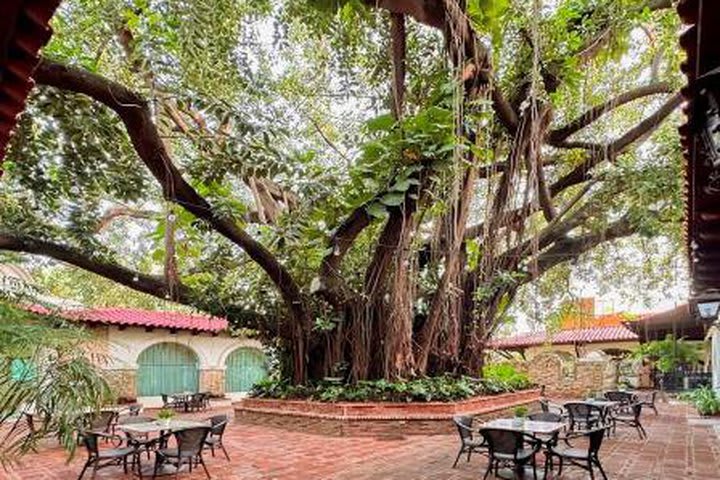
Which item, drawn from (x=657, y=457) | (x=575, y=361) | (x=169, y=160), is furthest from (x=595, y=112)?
(x=575, y=361)

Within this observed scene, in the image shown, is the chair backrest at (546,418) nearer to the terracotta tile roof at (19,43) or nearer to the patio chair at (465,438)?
the patio chair at (465,438)

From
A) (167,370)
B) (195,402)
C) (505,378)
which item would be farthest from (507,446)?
(167,370)

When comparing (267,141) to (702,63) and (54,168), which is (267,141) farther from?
(702,63)

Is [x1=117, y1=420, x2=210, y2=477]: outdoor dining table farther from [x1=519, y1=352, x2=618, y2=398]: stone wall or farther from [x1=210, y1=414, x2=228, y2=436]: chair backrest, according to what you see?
[x1=519, y1=352, x2=618, y2=398]: stone wall

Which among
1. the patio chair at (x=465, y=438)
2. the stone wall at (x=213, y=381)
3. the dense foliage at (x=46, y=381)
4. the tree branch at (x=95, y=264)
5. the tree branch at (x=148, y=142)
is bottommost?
the stone wall at (x=213, y=381)

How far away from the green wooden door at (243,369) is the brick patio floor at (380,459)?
338 inches

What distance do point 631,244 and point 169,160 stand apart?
9.99 metres

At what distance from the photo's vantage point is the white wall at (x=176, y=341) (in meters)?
14.3

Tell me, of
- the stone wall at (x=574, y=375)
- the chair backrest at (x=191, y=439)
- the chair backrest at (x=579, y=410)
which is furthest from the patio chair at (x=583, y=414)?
the stone wall at (x=574, y=375)

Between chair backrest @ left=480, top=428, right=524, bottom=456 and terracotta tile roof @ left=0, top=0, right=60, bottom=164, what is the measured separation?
481 centimetres

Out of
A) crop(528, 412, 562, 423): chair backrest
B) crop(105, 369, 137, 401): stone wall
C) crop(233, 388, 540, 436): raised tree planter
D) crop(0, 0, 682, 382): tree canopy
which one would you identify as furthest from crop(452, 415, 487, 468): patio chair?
crop(105, 369, 137, 401): stone wall

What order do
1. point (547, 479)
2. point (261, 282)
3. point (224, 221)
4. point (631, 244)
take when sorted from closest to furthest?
1. point (547, 479)
2. point (224, 221)
3. point (261, 282)
4. point (631, 244)

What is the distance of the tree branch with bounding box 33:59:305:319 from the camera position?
4875mm

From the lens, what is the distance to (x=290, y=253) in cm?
952
